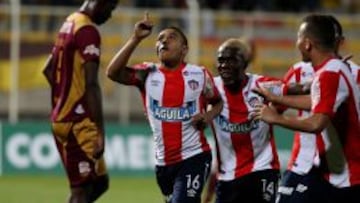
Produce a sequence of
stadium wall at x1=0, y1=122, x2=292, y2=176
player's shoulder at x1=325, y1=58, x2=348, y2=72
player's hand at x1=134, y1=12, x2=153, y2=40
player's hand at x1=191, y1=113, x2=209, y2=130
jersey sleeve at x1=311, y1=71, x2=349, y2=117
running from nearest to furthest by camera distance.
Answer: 1. jersey sleeve at x1=311, y1=71, x2=349, y2=117
2. player's shoulder at x1=325, y1=58, x2=348, y2=72
3. player's hand at x1=134, y1=12, x2=153, y2=40
4. player's hand at x1=191, y1=113, x2=209, y2=130
5. stadium wall at x1=0, y1=122, x2=292, y2=176

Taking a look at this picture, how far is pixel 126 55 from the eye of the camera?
11617mm

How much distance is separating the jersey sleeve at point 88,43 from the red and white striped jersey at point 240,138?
3.88 feet

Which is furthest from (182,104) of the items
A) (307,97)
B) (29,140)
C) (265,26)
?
(265,26)

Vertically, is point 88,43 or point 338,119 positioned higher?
point 88,43

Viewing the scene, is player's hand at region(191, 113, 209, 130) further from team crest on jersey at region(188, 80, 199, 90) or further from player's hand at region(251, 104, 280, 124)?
player's hand at region(251, 104, 280, 124)

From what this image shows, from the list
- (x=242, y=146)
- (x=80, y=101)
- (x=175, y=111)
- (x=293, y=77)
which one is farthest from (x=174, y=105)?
(x=293, y=77)

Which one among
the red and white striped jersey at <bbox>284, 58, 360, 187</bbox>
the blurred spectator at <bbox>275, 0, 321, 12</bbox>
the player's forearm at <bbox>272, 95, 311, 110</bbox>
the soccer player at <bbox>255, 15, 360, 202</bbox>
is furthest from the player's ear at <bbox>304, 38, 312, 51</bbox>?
the blurred spectator at <bbox>275, 0, 321, 12</bbox>

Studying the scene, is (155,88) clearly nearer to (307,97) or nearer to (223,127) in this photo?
(223,127)

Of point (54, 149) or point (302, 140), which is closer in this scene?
point (302, 140)

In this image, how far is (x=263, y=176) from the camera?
1194 cm

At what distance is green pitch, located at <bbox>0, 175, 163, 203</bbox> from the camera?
18.0 metres

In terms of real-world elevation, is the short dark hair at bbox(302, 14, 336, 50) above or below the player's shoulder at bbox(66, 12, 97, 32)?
above

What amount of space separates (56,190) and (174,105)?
787 cm

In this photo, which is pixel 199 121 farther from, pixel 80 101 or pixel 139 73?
pixel 80 101
